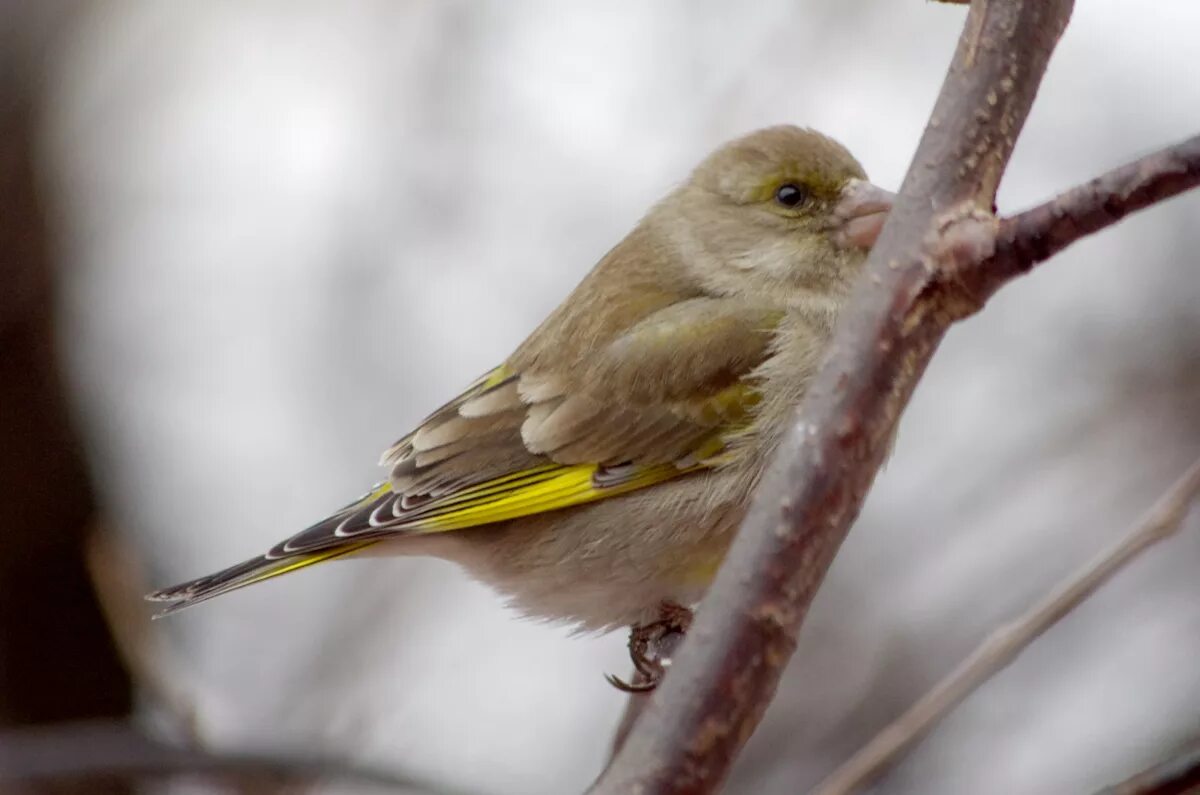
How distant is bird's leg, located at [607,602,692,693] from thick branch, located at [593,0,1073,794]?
5.12ft

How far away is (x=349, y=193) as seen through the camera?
6.23 metres

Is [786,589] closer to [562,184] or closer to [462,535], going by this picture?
[462,535]

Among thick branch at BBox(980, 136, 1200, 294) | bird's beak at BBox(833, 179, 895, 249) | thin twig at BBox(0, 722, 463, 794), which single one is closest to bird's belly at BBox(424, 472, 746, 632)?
bird's beak at BBox(833, 179, 895, 249)

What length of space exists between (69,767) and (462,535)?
1263mm

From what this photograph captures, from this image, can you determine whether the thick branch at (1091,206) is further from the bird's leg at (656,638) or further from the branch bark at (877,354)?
the bird's leg at (656,638)

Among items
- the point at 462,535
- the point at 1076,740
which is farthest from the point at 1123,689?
the point at 462,535

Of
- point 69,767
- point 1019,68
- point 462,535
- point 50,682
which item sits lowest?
point 69,767

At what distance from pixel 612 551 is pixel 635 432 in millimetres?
298

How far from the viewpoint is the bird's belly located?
321 centimetres

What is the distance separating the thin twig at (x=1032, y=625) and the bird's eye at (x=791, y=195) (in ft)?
6.37

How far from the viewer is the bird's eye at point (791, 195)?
12.0 feet

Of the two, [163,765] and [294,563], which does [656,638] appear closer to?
[294,563]

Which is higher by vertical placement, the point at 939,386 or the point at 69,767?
the point at 939,386

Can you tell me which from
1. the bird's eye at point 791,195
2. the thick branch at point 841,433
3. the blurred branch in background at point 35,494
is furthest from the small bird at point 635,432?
the blurred branch in background at point 35,494
